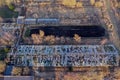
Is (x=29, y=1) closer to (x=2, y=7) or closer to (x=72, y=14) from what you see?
(x=2, y=7)

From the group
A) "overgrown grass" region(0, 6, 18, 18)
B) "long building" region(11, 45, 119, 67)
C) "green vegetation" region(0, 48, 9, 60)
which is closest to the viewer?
"long building" region(11, 45, 119, 67)

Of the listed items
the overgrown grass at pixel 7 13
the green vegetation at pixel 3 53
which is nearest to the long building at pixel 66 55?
the green vegetation at pixel 3 53

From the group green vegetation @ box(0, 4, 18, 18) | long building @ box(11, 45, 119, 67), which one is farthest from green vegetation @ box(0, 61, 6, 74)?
green vegetation @ box(0, 4, 18, 18)

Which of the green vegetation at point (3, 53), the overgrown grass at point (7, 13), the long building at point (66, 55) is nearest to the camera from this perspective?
the long building at point (66, 55)

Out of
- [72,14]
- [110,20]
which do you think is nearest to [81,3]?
[72,14]

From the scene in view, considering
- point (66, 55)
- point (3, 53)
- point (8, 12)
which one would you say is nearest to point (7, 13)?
point (8, 12)

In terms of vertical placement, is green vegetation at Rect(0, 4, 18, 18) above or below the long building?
above

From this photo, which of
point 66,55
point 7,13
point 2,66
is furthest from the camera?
point 7,13

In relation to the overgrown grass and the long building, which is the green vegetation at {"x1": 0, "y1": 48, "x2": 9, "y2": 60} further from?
the overgrown grass

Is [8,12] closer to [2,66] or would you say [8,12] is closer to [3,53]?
[3,53]

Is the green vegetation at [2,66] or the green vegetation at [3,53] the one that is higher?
the green vegetation at [3,53]

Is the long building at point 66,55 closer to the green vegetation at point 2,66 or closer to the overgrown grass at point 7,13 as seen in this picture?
the green vegetation at point 2,66
